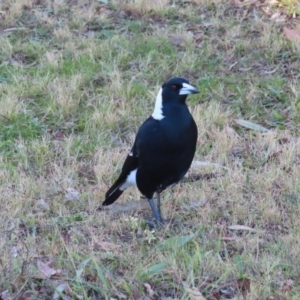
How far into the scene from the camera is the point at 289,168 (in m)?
5.28

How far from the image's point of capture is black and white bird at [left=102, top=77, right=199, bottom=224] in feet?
14.0

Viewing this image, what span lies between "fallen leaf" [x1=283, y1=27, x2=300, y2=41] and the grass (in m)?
0.06

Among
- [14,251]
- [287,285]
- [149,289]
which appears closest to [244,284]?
[287,285]

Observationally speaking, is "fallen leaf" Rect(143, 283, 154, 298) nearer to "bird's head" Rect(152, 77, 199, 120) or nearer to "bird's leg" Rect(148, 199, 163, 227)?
"bird's leg" Rect(148, 199, 163, 227)

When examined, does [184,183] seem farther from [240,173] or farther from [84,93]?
[84,93]

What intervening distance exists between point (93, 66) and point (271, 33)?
1.96m

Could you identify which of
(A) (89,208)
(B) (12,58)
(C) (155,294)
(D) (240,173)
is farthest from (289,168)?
(B) (12,58)

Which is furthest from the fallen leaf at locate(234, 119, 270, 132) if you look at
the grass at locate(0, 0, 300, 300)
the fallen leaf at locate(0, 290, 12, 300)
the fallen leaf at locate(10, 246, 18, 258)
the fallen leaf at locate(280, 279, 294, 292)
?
the fallen leaf at locate(0, 290, 12, 300)

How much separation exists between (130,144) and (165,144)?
5.45 feet

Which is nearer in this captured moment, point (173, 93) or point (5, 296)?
point (5, 296)

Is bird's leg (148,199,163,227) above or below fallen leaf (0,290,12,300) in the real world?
below

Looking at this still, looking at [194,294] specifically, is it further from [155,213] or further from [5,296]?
[155,213]

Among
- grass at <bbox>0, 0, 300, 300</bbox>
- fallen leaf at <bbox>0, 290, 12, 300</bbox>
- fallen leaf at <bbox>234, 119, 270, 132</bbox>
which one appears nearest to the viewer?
fallen leaf at <bbox>0, 290, 12, 300</bbox>

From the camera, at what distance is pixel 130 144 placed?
19.4 feet
